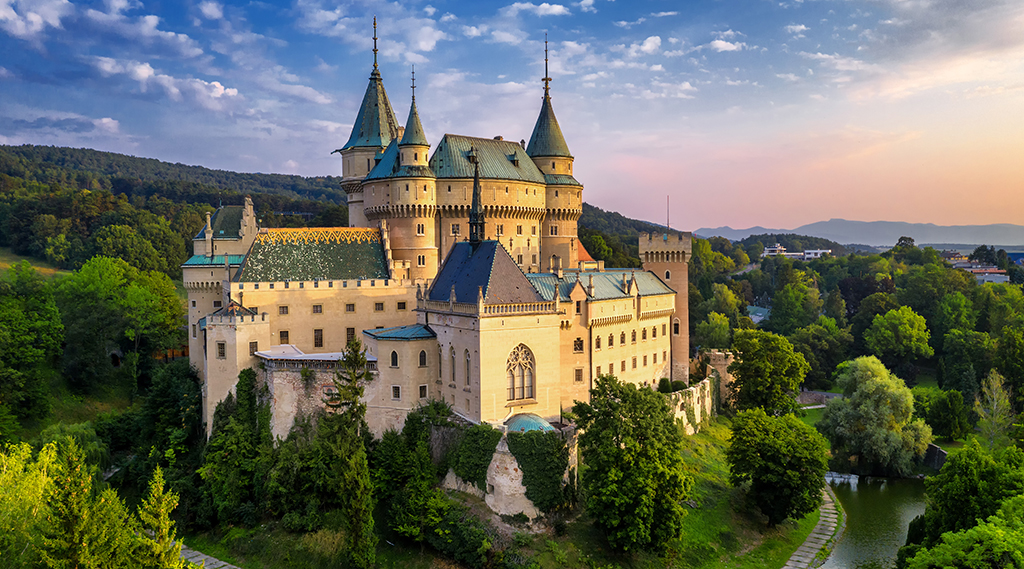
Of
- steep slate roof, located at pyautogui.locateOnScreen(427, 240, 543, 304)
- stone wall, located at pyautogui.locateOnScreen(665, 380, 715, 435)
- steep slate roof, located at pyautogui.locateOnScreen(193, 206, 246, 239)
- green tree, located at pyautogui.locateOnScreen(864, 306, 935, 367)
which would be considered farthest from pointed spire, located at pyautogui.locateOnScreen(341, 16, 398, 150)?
green tree, located at pyautogui.locateOnScreen(864, 306, 935, 367)

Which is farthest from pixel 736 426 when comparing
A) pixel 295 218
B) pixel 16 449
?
pixel 295 218

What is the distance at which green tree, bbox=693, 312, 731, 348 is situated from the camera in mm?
89938

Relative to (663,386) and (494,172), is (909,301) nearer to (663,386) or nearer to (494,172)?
(663,386)

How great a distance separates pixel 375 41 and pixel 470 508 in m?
47.9

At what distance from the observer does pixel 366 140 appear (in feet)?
216

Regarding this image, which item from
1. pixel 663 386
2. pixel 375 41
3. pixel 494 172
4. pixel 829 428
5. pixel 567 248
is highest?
pixel 375 41

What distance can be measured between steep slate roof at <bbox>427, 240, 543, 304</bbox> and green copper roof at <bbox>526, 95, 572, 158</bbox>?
2306 centimetres

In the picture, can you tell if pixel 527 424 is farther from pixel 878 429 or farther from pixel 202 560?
pixel 878 429

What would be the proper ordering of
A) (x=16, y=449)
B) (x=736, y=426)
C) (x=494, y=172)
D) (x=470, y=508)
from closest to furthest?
1. (x=16, y=449)
2. (x=470, y=508)
3. (x=736, y=426)
4. (x=494, y=172)

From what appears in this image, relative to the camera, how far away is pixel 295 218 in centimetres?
11369

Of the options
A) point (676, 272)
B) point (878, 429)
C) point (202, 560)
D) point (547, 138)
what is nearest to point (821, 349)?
point (878, 429)

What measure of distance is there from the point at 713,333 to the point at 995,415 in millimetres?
34095

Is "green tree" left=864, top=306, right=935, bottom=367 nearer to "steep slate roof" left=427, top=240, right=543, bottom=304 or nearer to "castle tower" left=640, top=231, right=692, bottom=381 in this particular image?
"castle tower" left=640, top=231, right=692, bottom=381

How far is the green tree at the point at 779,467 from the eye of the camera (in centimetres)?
4634
